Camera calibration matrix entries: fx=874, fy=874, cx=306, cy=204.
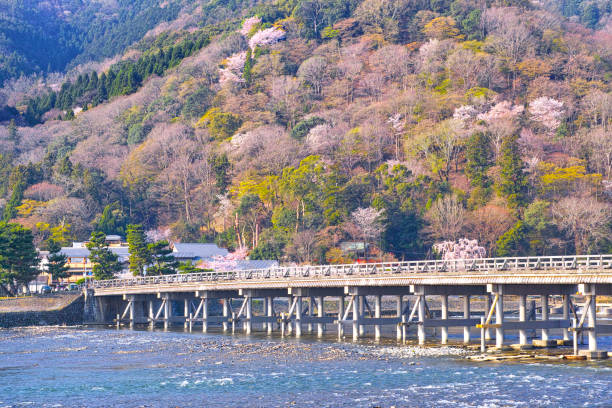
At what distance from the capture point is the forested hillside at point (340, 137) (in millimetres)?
89250

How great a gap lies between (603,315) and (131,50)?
127126 mm

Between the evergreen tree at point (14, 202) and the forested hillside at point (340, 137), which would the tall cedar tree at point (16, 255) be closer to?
the forested hillside at point (340, 137)

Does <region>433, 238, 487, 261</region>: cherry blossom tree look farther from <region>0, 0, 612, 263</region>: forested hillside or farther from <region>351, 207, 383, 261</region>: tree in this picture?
<region>351, 207, 383, 261</region>: tree

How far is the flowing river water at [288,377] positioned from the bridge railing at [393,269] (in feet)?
14.2

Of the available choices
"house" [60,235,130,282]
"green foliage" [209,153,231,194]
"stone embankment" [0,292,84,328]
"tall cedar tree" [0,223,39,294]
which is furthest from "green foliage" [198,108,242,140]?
"stone embankment" [0,292,84,328]

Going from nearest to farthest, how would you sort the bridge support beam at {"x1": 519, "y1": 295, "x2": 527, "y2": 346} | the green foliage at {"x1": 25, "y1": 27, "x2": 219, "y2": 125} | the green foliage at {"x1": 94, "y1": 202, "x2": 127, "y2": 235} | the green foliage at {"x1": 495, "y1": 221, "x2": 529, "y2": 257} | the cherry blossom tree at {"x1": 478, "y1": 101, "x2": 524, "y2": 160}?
1. the bridge support beam at {"x1": 519, "y1": 295, "x2": 527, "y2": 346}
2. the green foliage at {"x1": 495, "y1": 221, "x2": 529, "y2": 257}
3. the cherry blossom tree at {"x1": 478, "y1": 101, "x2": 524, "y2": 160}
4. the green foliage at {"x1": 94, "y1": 202, "x2": 127, "y2": 235}
5. the green foliage at {"x1": 25, "y1": 27, "x2": 219, "y2": 125}

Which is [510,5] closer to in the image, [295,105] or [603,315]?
[295,105]

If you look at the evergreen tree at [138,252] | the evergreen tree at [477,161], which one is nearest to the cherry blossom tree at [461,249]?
the evergreen tree at [477,161]

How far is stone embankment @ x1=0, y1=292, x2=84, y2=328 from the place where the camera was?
68312 mm

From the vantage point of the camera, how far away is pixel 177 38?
16900 cm

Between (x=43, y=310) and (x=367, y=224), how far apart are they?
33372 millimetres

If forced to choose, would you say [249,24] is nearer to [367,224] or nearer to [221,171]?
[221,171]

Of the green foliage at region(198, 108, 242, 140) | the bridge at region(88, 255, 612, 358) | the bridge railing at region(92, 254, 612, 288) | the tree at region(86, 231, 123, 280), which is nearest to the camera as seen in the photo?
the bridge at region(88, 255, 612, 358)

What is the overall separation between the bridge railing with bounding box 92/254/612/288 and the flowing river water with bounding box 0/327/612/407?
4340 mm
